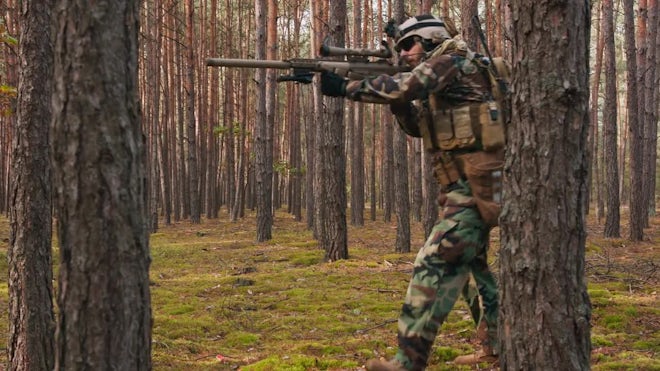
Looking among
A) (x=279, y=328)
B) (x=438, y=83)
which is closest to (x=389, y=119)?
(x=279, y=328)

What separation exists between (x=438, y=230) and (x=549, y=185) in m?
0.96

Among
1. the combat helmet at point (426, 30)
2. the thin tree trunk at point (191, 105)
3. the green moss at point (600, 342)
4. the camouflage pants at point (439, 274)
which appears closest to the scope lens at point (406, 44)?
the combat helmet at point (426, 30)

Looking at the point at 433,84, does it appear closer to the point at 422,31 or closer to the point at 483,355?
the point at 422,31

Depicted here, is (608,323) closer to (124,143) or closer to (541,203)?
(541,203)

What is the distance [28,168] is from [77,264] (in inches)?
78.8

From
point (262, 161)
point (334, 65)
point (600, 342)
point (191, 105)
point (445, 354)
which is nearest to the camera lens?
point (334, 65)

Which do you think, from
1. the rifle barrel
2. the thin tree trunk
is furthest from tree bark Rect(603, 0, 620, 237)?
the rifle barrel

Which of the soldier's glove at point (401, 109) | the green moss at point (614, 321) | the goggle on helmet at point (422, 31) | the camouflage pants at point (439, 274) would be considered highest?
the goggle on helmet at point (422, 31)

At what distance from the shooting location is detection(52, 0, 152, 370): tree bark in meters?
2.36

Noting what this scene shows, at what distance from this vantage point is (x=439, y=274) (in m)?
3.77

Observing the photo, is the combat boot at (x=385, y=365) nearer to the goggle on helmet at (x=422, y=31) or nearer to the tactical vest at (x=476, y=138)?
the tactical vest at (x=476, y=138)

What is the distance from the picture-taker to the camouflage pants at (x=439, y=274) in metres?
3.69

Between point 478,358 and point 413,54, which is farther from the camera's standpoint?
point 478,358

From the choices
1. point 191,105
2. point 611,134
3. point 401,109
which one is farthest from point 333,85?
point 191,105
